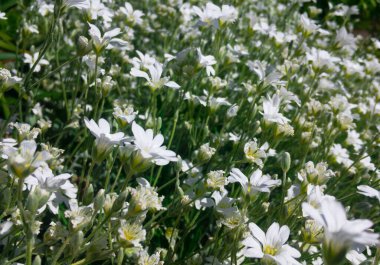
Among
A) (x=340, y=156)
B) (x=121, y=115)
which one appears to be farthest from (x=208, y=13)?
(x=121, y=115)

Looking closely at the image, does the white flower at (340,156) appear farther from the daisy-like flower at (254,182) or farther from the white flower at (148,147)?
the white flower at (148,147)

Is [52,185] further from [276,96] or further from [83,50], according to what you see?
[276,96]

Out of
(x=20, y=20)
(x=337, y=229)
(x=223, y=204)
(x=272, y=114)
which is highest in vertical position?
(x=337, y=229)

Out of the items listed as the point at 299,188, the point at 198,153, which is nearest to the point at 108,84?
the point at 198,153

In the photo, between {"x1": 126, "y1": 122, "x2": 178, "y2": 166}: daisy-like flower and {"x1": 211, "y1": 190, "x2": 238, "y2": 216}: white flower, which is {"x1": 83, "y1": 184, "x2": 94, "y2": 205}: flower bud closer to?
{"x1": 126, "y1": 122, "x2": 178, "y2": 166}: daisy-like flower

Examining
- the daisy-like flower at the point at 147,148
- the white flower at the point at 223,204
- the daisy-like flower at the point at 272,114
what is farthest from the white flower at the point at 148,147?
the daisy-like flower at the point at 272,114

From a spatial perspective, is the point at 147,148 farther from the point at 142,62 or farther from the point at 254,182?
the point at 142,62

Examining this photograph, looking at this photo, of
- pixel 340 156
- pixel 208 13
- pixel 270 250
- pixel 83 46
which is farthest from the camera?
pixel 208 13
